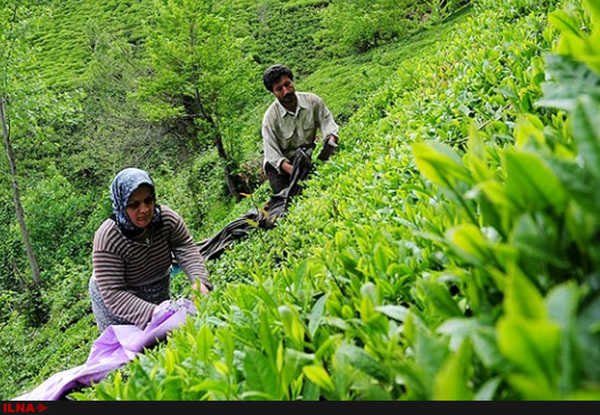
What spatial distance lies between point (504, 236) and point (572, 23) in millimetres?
591

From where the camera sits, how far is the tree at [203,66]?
13844 mm

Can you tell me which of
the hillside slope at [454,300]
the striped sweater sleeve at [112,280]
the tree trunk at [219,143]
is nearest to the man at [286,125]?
the striped sweater sleeve at [112,280]

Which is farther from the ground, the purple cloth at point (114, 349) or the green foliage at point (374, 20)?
the green foliage at point (374, 20)

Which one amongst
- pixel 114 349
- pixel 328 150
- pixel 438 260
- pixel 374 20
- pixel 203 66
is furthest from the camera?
pixel 374 20

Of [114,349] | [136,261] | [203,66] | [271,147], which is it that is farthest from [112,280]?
[203,66]

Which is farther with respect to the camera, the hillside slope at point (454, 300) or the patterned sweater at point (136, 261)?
the patterned sweater at point (136, 261)

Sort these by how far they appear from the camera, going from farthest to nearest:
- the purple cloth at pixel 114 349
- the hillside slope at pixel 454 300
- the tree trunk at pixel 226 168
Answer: the tree trunk at pixel 226 168 < the purple cloth at pixel 114 349 < the hillside slope at pixel 454 300

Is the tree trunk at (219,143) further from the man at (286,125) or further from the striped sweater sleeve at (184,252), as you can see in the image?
the striped sweater sleeve at (184,252)

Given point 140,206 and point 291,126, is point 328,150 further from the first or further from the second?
point 140,206

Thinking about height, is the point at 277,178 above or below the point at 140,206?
below

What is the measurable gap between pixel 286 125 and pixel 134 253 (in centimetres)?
279

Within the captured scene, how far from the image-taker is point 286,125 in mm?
5906

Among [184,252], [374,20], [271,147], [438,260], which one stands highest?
[374,20]

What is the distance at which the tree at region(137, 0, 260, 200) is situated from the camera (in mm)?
13844
